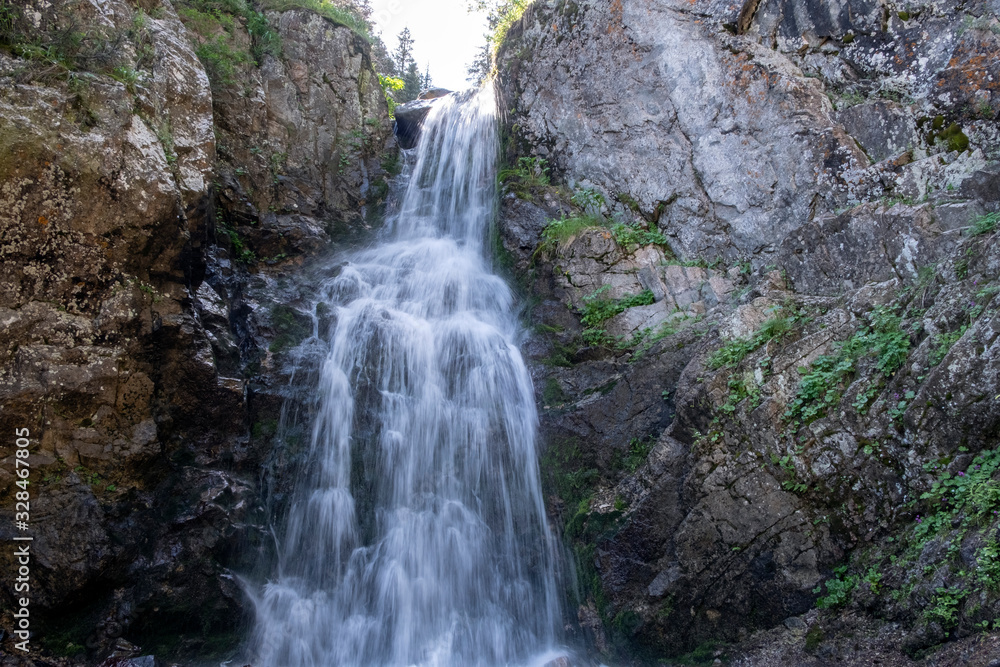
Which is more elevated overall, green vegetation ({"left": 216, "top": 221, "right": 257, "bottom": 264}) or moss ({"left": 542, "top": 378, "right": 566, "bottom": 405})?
green vegetation ({"left": 216, "top": 221, "right": 257, "bottom": 264})

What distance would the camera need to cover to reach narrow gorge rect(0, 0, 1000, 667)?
17.6ft

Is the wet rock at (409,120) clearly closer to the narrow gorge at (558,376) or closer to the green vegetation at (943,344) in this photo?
the narrow gorge at (558,376)

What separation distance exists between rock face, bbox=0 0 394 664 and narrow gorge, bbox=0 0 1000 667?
4 centimetres

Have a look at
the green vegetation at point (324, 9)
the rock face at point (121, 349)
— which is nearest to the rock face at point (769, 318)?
the rock face at point (121, 349)

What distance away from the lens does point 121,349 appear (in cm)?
693

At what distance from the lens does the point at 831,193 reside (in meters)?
8.21

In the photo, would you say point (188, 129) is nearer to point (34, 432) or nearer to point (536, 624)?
point (34, 432)

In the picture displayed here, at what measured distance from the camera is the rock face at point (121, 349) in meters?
6.20

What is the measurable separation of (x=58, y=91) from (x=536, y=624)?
8.40 meters

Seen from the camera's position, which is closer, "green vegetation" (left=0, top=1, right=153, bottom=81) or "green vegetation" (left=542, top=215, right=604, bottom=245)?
"green vegetation" (left=0, top=1, right=153, bottom=81)

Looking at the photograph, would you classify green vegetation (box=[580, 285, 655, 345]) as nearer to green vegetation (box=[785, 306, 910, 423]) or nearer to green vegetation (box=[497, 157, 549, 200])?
green vegetation (box=[497, 157, 549, 200])

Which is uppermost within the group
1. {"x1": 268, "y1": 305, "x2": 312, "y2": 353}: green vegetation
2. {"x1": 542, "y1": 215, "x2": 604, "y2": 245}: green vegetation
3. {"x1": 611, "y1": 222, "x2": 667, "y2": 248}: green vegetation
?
{"x1": 542, "y1": 215, "x2": 604, "y2": 245}: green vegetation

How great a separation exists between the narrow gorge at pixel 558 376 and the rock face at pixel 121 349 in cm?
4

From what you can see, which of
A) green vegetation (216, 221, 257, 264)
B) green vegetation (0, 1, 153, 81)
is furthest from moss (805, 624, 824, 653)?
green vegetation (216, 221, 257, 264)
